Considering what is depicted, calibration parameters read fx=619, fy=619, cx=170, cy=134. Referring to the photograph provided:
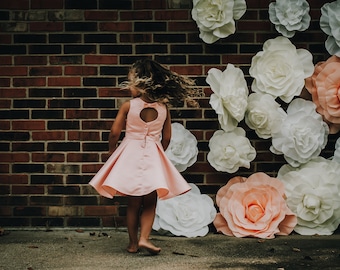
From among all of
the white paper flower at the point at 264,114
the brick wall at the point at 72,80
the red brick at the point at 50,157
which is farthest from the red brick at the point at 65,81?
the white paper flower at the point at 264,114

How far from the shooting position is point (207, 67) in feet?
Result: 17.1

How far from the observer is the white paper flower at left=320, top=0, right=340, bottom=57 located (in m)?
5.04

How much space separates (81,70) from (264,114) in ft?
5.11

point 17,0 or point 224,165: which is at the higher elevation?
point 17,0

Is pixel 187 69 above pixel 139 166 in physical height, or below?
above

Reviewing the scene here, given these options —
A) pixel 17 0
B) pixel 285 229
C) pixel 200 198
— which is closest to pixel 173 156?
pixel 200 198

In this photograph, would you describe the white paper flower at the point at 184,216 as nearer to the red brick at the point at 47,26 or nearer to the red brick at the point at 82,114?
the red brick at the point at 82,114

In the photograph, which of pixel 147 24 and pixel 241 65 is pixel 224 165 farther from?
pixel 147 24

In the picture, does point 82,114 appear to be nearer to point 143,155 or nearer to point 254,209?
point 143,155

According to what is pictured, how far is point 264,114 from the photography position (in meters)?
5.00

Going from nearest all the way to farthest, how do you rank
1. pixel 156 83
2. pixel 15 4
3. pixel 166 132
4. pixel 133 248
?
pixel 156 83 → pixel 133 248 → pixel 166 132 → pixel 15 4

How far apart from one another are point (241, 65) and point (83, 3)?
4.66 ft

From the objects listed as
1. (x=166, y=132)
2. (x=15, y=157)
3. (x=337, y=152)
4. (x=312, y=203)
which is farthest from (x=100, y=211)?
(x=337, y=152)

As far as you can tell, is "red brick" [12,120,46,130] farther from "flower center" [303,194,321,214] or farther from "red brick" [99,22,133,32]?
"flower center" [303,194,321,214]
